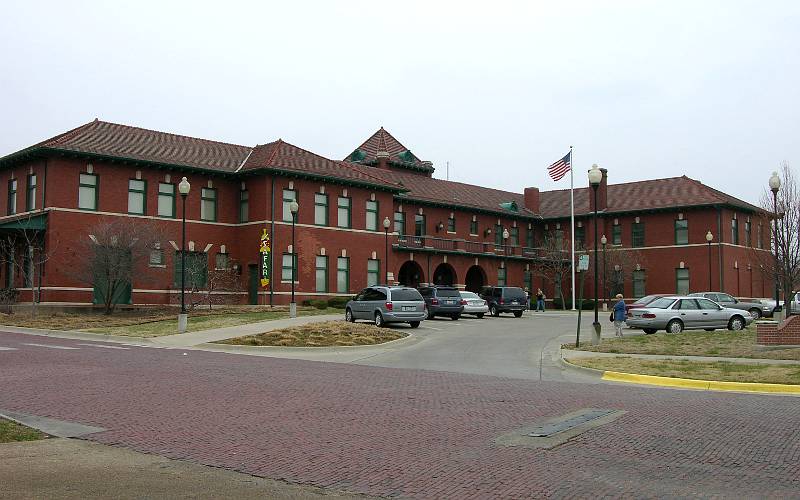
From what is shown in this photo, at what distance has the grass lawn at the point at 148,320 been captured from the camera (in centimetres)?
2973

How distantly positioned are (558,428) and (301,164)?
39629mm

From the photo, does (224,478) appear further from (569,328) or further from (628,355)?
(569,328)

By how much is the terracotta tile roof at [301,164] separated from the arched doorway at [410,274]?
822 cm

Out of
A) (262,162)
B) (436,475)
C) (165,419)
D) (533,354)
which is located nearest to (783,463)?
(436,475)

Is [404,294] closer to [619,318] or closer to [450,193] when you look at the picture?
[619,318]

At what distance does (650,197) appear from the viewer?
63688 mm

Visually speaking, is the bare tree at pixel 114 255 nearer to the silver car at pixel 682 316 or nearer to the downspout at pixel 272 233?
the downspout at pixel 272 233

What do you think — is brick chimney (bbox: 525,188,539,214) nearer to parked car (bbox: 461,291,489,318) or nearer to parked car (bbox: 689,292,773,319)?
parked car (bbox: 689,292,773,319)

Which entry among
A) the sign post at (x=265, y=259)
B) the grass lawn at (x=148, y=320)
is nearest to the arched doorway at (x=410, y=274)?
the sign post at (x=265, y=259)

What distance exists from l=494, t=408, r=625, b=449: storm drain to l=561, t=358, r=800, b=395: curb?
16.4ft

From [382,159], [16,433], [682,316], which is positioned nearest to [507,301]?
[682,316]

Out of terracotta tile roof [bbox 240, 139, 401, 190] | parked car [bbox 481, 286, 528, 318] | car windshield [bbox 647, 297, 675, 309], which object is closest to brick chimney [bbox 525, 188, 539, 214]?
terracotta tile roof [bbox 240, 139, 401, 190]

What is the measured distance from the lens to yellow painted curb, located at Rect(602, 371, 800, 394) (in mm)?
14656

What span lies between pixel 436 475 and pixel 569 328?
27.1m
